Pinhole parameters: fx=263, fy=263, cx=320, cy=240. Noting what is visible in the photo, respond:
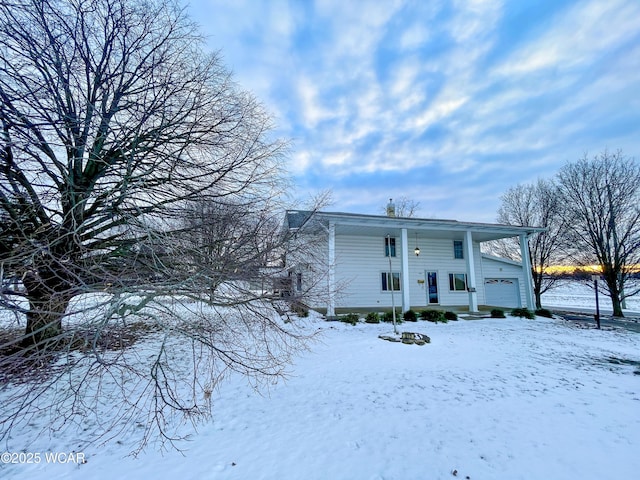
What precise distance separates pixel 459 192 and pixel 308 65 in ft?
53.0

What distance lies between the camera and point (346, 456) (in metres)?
2.98

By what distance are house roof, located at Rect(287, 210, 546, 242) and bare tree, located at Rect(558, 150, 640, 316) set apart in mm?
3632

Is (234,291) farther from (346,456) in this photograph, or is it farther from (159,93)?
(159,93)

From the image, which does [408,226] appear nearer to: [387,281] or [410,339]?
[387,281]

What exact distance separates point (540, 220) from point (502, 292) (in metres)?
5.53

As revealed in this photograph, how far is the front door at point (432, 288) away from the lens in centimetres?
1560

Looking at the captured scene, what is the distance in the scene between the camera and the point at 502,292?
16922 mm

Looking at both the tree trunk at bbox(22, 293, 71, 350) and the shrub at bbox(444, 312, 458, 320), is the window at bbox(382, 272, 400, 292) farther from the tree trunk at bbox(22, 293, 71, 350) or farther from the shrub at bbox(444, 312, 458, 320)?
the tree trunk at bbox(22, 293, 71, 350)

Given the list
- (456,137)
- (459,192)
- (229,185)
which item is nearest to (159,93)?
(229,185)

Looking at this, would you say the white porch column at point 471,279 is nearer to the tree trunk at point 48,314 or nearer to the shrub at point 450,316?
the shrub at point 450,316

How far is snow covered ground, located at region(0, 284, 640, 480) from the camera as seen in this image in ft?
9.02

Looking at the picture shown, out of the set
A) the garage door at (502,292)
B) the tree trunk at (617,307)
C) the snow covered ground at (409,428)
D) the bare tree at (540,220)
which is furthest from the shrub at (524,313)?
the snow covered ground at (409,428)

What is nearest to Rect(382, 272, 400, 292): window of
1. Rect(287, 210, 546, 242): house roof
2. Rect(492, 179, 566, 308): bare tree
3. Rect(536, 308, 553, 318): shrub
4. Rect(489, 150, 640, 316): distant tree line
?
Rect(287, 210, 546, 242): house roof

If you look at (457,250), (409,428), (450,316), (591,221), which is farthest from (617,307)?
(409,428)
